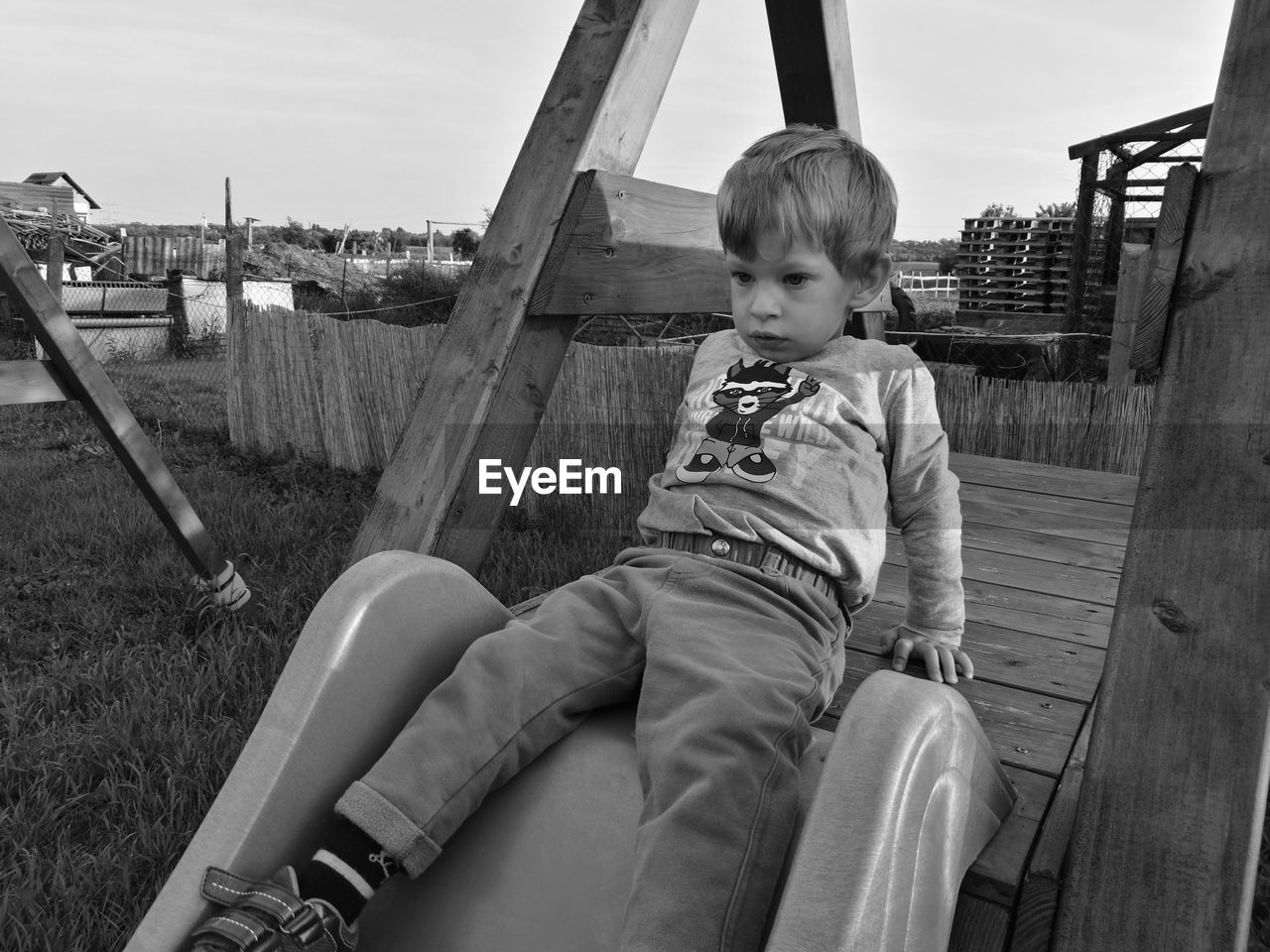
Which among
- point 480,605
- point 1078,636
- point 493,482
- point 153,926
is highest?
point 493,482

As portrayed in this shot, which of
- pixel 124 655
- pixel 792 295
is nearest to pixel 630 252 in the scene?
pixel 792 295

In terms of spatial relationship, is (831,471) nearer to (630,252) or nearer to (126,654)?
(630,252)

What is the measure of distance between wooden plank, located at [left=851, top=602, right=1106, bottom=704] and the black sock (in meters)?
1.03

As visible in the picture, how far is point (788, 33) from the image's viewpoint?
8.82 feet

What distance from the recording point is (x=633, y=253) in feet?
6.54

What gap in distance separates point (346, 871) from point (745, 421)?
0.89 metres

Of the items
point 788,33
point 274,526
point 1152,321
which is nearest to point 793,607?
point 1152,321

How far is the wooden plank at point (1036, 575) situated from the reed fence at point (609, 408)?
1806 mm

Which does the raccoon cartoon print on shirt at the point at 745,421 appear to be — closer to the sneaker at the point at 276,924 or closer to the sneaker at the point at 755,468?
the sneaker at the point at 755,468

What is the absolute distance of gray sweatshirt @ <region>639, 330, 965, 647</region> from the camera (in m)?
1.55

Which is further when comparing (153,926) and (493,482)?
(493,482)

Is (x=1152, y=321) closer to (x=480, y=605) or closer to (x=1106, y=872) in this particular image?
(x=1106, y=872)

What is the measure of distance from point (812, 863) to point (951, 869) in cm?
20

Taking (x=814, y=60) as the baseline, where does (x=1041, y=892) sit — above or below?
below
